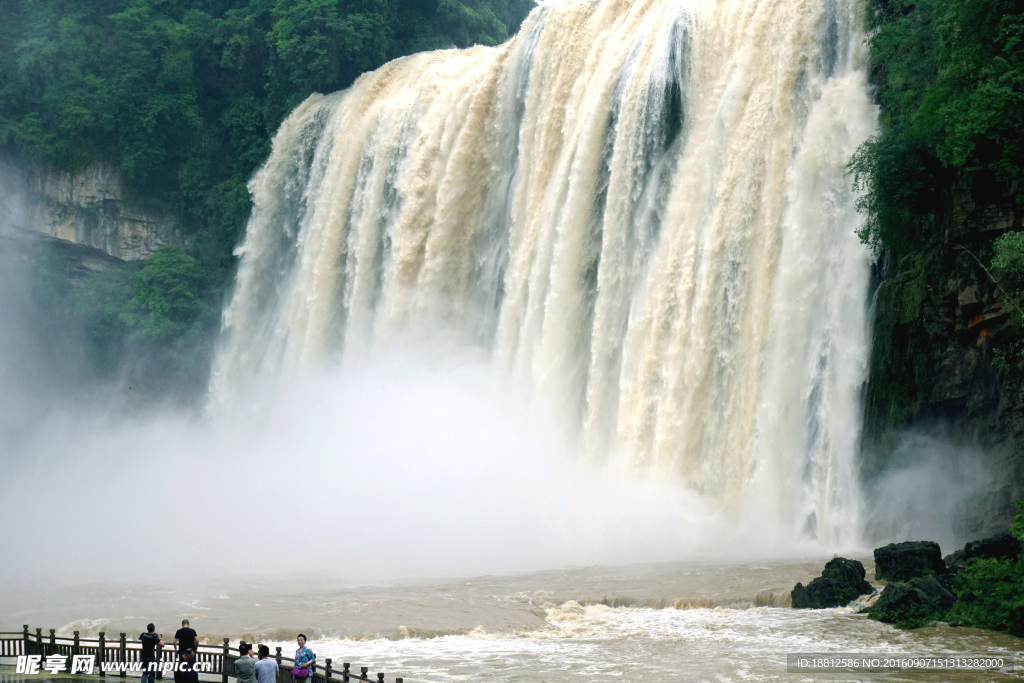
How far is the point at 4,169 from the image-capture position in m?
46.7

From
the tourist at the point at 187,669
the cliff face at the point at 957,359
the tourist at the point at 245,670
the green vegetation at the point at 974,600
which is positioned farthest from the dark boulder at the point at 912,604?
the tourist at the point at 187,669

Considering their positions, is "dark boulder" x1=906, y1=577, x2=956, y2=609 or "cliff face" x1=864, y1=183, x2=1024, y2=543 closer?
"dark boulder" x1=906, y1=577, x2=956, y2=609

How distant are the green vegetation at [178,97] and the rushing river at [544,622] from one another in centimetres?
2461

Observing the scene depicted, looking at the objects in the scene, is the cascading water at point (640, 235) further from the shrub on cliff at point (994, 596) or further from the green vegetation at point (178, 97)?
the green vegetation at point (178, 97)

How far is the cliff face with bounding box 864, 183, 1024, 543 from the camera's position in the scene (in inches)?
790

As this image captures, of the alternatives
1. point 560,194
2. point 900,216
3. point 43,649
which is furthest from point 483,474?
point 43,649

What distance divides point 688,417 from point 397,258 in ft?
45.0

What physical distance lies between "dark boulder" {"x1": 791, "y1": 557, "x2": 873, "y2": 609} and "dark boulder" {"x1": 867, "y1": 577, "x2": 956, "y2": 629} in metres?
0.73

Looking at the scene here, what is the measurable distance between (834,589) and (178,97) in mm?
38533

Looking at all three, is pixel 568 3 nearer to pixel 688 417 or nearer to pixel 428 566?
pixel 688 417

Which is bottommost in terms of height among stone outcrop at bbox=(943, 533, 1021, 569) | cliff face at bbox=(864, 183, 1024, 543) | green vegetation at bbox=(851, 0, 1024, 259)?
stone outcrop at bbox=(943, 533, 1021, 569)

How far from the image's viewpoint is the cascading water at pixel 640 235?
24.2 metres

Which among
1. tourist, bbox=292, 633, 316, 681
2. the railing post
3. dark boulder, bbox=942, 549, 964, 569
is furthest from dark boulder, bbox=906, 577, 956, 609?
the railing post

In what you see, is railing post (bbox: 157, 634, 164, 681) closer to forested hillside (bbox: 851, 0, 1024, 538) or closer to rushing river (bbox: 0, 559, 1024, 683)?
rushing river (bbox: 0, 559, 1024, 683)
